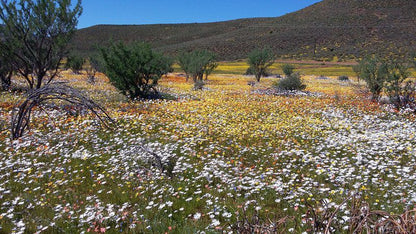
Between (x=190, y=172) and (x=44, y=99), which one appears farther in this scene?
(x=44, y=99)

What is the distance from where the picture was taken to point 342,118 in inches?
432

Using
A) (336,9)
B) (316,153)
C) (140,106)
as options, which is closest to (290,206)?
(316,153)

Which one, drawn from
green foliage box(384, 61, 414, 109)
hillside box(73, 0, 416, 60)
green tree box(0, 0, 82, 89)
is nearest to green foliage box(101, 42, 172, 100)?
green tree box(0, 0, 82, 89)

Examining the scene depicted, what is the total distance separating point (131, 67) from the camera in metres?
15.1

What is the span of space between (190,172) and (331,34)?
280 feet

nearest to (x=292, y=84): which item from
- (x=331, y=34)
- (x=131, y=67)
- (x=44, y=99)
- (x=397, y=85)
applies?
(x=397, y=85)

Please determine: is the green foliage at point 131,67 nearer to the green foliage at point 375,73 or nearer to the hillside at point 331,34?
the green foliage at point 375,73

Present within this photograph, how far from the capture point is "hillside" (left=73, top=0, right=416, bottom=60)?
65500 mm

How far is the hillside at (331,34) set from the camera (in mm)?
65500

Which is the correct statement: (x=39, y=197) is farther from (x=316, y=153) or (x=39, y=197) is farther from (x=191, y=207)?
(x=316, y=153)

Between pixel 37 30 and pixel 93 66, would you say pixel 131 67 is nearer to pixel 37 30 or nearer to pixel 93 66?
pixel 37 30

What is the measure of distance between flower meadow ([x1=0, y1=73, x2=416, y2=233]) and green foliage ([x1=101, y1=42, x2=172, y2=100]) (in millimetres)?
5403

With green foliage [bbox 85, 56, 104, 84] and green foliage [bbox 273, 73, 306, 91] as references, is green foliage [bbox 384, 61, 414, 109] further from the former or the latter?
green foliage [bbox 85, 56, 104, 84]

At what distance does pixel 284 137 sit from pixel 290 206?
4.04m
